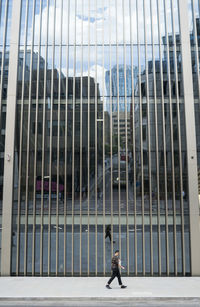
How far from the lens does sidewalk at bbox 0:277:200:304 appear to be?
9398mm

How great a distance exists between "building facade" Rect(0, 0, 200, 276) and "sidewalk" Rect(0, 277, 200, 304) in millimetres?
695

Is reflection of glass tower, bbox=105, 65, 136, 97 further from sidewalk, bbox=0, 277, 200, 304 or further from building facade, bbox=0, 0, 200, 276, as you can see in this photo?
sidewalk, bbox=0, 277, 200, 304

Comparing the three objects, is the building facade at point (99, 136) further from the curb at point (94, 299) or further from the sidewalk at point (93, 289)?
the curb at point (94, 299)

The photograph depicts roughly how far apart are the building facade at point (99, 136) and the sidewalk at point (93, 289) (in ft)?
2.28

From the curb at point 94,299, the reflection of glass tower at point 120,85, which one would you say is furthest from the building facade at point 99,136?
the curb at point 94,299

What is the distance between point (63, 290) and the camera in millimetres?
10086

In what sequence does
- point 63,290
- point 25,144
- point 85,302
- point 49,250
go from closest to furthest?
point 85,302 → point 63,290 → point 49,250 → point 25,144

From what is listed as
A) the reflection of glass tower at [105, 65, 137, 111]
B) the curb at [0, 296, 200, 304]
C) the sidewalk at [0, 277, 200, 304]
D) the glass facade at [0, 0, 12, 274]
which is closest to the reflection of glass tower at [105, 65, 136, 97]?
the reflection of glass tower at [105, 65, 137, 111]

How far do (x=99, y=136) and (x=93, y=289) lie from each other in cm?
668

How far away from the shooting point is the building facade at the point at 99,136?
12188 millimetres

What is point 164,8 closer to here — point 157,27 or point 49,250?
point 157,27

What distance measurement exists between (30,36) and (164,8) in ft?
23.2

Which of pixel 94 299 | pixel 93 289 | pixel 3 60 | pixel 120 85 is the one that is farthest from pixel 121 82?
pixel 94 299

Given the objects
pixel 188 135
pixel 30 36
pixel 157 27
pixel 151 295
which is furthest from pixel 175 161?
pixel 30 36
